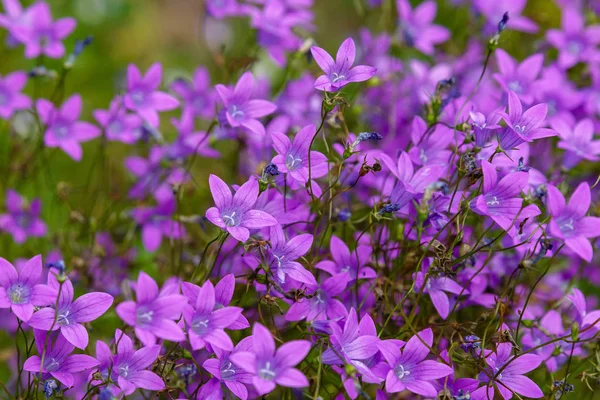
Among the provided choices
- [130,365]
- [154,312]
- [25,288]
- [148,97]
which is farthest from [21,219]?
[154,312]

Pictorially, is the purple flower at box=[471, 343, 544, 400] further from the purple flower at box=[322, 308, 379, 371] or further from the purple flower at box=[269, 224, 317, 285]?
the purple flower at box=[269, 224, 317, 285]

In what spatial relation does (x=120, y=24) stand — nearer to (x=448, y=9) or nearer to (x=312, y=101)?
(x=312, y=101)

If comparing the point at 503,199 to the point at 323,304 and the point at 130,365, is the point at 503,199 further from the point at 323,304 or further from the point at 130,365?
the point at 130,365

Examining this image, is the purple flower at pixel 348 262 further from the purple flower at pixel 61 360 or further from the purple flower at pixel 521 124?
the purple flower at pixel 61 360

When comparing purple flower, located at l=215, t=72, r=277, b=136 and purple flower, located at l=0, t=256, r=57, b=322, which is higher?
purple flower, located at l=215, t=72, r=277, b=136

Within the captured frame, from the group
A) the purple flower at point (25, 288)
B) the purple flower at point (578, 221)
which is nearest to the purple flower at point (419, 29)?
the purple flower at point (578, 221)

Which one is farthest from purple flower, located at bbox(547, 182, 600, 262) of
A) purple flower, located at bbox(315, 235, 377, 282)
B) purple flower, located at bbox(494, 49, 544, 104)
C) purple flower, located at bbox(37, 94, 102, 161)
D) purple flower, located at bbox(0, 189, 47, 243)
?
purple flower, located at bbox(0, 189, 47, 243)
